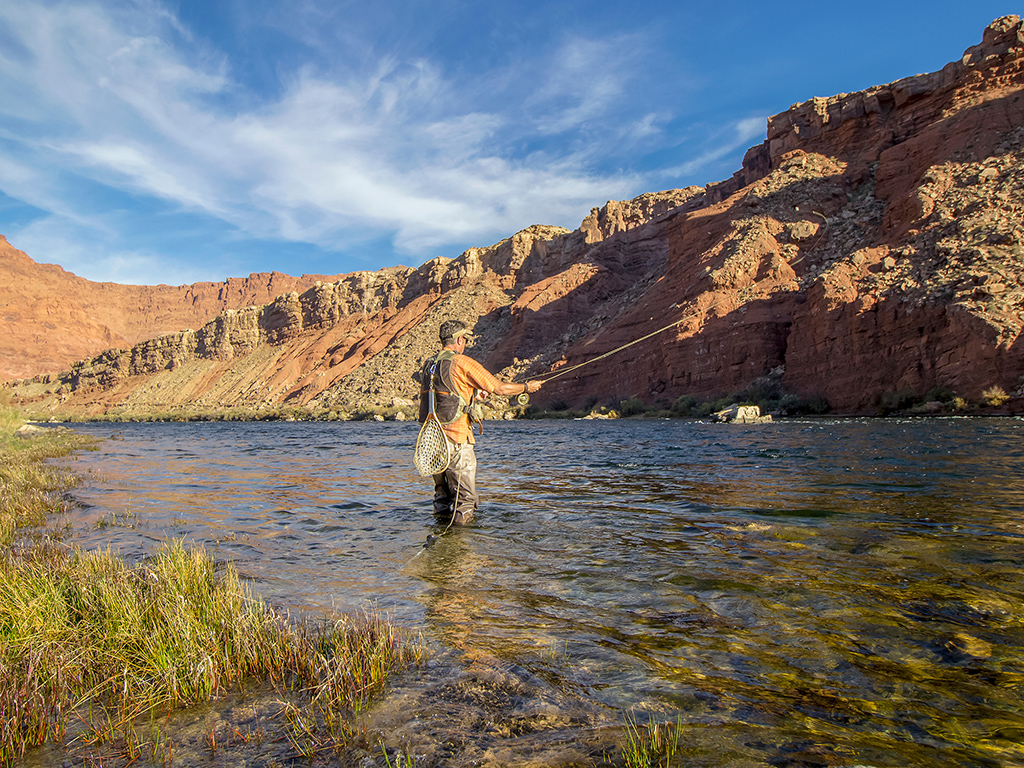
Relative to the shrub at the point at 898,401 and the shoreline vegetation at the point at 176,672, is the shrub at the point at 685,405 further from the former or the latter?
the shoreline vegetation at the point at 176,672

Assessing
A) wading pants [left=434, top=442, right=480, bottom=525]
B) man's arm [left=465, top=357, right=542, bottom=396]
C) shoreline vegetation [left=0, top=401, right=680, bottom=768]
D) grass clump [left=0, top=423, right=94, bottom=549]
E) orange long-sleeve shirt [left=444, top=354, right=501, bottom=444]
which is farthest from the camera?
grass clump [left=0, top=423, right=94, bottom=549]

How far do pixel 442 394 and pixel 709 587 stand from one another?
3722 millimetres

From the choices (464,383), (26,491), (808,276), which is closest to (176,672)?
(464,383)

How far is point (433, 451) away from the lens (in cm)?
676

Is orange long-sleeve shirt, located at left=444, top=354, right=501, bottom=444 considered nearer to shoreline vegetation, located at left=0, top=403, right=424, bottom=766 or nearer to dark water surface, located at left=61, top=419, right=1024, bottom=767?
dark water surface, located at left=61, top=419, right=1024, bottom=767

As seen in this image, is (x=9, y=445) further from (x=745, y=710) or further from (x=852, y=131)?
(x=852, y=131)

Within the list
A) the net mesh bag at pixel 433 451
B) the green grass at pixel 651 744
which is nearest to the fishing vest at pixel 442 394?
the net mesh bag at pixel 433 451

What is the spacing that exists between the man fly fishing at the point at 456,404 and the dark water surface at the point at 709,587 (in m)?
0.42

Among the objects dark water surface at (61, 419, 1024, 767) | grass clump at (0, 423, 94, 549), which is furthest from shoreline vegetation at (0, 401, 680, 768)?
grass clump at (0, 423, 94, 549)

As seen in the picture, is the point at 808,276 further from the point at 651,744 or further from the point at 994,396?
the point at 651,744

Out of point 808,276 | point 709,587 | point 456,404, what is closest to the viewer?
point 709,587

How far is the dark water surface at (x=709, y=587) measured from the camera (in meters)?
2.48

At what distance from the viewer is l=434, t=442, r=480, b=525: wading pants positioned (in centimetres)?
692

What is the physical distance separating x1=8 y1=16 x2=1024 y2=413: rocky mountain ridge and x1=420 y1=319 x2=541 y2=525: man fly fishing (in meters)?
13.5
